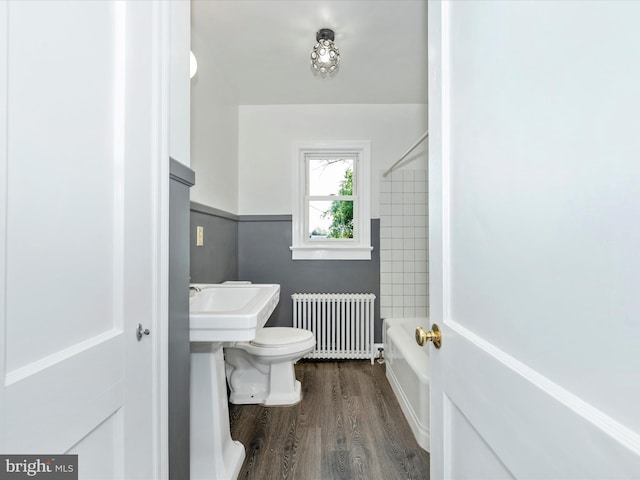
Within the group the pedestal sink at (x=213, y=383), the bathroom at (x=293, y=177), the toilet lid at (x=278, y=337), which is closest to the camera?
the pedestal sink at (x=213, y=383)


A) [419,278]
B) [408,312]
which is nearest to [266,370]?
[408,312]

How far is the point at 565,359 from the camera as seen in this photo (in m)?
0.41

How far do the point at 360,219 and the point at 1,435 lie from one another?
9.18 ft

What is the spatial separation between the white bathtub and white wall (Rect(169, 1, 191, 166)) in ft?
5.37

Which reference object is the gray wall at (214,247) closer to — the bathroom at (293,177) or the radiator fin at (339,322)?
the bathroom at (293,177)

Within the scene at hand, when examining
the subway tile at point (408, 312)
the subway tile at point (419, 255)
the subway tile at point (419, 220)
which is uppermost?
the subway tile at point (419, 220)

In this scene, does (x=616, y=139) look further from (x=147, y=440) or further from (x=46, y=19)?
(x=147, y=440)

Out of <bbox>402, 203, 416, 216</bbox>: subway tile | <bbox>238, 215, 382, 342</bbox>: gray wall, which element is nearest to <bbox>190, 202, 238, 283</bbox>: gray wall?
<bbox>238, 215, 382, 342</bbox>: gray wall

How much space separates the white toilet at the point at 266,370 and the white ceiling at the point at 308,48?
1923 mm

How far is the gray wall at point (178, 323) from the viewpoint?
0.98m

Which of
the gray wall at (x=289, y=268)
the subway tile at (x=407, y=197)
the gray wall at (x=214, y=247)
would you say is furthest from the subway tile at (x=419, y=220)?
the gray wall at (x=214, y=247)

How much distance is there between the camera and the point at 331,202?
316 centimetres

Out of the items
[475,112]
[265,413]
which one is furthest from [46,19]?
[265,413]

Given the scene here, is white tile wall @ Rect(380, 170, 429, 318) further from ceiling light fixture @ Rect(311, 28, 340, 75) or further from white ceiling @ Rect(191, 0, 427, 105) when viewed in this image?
ceiling light fixture @ Rect(311, 28, 340, 75)
